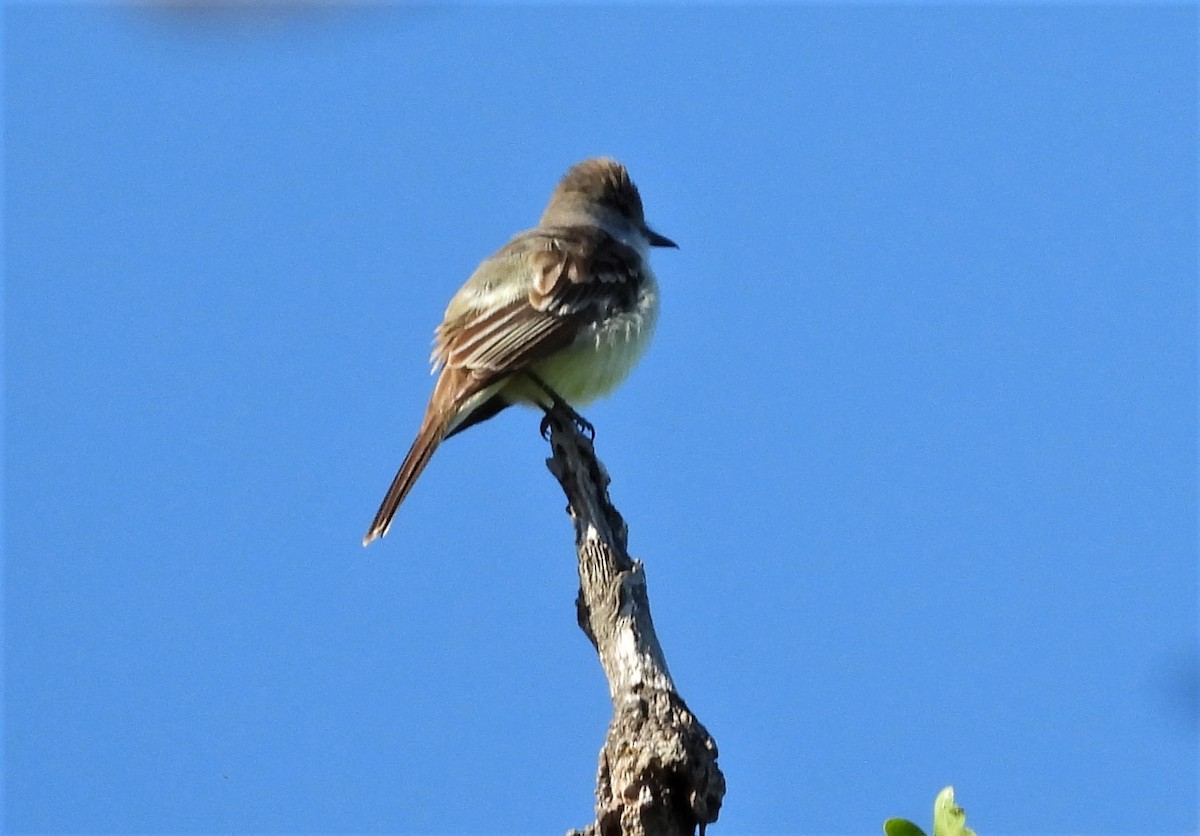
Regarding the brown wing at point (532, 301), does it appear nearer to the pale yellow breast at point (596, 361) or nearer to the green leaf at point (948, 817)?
the pale yellow breast at point (596, 361)

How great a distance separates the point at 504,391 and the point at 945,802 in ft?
13.3

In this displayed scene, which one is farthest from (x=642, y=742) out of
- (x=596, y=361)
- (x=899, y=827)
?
Result: (x=596, y=361)

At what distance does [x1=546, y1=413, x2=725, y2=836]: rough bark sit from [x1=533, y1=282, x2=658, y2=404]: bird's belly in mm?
2287

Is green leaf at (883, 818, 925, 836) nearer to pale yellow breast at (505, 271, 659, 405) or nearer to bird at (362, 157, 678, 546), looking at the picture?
bird at (362, 157, 678, 546)

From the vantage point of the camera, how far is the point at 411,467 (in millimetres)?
6496

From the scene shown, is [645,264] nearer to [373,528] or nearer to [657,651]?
[373,528]

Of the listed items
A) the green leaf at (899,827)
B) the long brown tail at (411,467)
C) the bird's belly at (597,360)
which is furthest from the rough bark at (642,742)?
the bird's belly at (597,360)

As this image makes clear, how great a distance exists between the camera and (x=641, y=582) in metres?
4.85

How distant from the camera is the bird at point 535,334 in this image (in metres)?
Result: 6.70

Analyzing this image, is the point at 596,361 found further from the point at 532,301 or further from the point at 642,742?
the point at 642,742

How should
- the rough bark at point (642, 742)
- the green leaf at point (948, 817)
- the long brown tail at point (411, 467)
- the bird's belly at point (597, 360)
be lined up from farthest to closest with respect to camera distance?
1. the bird's belly at point (597, 360)
2. the long brown tail at point (411, 467)
3. the rough bark at point (642, 742)
4. the green leaf at point (948, 817)

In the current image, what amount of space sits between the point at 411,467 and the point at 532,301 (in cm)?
100

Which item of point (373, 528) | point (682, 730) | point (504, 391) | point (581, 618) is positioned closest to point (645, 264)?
point (504, 391)

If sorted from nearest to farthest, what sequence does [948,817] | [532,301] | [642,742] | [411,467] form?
1. [948,817]
2. [642,742]
3. [411,467]
4. [532,301]
